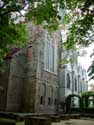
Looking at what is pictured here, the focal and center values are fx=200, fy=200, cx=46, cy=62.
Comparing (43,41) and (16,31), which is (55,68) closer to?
(43,41)

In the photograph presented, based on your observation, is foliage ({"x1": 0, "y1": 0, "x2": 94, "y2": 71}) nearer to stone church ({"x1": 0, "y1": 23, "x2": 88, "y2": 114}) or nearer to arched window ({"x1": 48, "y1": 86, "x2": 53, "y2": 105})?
stone church ({"x1": 0, "y1": 23, "x2": 88, "y2": 114})

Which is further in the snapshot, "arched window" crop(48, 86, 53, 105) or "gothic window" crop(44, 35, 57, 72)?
"gothic window" crop(44, 35, 57, 72)

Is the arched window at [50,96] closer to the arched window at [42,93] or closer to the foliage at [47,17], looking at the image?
the arched window at [42,93]

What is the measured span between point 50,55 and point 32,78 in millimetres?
6881

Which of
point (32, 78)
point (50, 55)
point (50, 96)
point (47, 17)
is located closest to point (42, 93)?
point (50, 96)

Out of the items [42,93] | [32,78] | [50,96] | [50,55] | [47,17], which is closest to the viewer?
[47,17]

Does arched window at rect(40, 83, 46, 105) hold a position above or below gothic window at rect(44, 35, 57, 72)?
below

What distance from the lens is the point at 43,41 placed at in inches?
1230

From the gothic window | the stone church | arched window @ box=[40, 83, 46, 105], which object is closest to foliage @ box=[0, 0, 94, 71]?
the stone church

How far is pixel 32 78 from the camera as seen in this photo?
27.9 m

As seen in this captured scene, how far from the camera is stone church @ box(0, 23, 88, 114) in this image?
2550cm

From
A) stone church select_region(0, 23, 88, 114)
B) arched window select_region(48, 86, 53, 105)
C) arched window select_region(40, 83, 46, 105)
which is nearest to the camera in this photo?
stone church select_region(0, 23, 88, 114)

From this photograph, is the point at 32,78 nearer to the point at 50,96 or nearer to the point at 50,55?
the point at 50,96

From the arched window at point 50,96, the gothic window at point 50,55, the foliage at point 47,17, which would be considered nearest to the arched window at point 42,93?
the arched window at point 50,96
